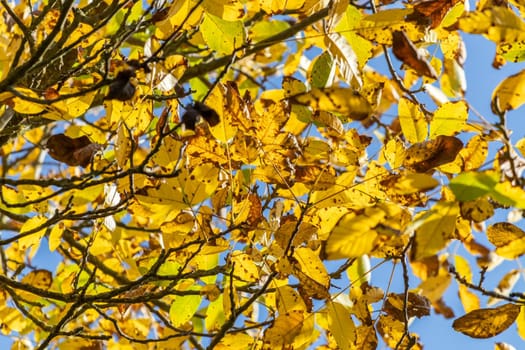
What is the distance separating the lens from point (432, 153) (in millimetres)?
1180

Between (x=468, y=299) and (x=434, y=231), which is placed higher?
(x=468, y=299)

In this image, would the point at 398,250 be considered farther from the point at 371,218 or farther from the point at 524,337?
the point at 371,218

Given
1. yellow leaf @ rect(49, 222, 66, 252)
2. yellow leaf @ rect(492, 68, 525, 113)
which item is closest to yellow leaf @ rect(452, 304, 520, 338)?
yellow leaf @ rect(492, 68, 525, 113)

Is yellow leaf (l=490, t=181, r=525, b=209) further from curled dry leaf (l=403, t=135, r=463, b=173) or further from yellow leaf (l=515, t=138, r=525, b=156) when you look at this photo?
yellow leaf (l=515, t=138, r=525, b=156)

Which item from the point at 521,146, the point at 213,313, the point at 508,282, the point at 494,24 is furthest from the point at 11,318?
the point at 494,24

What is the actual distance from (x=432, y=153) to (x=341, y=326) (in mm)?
465

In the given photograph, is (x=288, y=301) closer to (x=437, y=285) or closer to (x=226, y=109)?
(x=437, y=285)

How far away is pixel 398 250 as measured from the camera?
139 cm

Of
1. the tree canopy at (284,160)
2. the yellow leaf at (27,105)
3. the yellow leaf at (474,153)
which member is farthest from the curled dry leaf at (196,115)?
the yellow leaf at (474,153)

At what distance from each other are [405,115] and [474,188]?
504 mm

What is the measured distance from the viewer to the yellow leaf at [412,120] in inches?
50.9

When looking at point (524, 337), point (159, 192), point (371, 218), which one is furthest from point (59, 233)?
point (524, 337)

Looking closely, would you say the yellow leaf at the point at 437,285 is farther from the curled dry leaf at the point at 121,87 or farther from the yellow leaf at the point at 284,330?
the curled dry leaf at the point at 121,87

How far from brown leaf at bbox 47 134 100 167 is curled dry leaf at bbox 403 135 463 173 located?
0.68m
